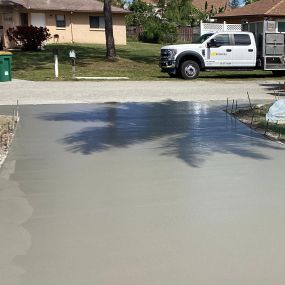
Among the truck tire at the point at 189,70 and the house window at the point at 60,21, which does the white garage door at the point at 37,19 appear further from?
the truck tire at the point at 189,70

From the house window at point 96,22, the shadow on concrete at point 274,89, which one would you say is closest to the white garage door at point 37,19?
the house window at point 96,22

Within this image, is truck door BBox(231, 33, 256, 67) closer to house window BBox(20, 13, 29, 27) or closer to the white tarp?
the white tarp

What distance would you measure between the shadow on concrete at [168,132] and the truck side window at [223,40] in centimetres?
1012

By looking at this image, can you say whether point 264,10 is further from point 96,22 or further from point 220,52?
point 220,52

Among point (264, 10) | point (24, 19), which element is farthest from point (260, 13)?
point (24, 19)

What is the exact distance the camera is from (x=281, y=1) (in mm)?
45000

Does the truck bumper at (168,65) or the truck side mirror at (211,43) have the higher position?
the truck side mirror at (211,43)

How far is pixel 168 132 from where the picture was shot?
9.87 meters

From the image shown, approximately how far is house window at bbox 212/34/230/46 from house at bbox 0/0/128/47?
20.2m

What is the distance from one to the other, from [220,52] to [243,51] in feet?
3.44

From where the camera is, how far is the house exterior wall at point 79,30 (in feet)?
138

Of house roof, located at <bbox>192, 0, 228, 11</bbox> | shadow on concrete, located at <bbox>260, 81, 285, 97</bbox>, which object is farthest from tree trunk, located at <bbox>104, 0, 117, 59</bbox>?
house roof, located at <bbox>192, 0, 228, 11</bbox>

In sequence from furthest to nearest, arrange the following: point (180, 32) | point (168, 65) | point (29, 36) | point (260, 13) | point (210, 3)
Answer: point (210, 3) < point (180, 32) < point (260, 13) < point (29, 36) < point (168, 65)

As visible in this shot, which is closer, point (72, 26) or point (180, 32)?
point (72, 26)
